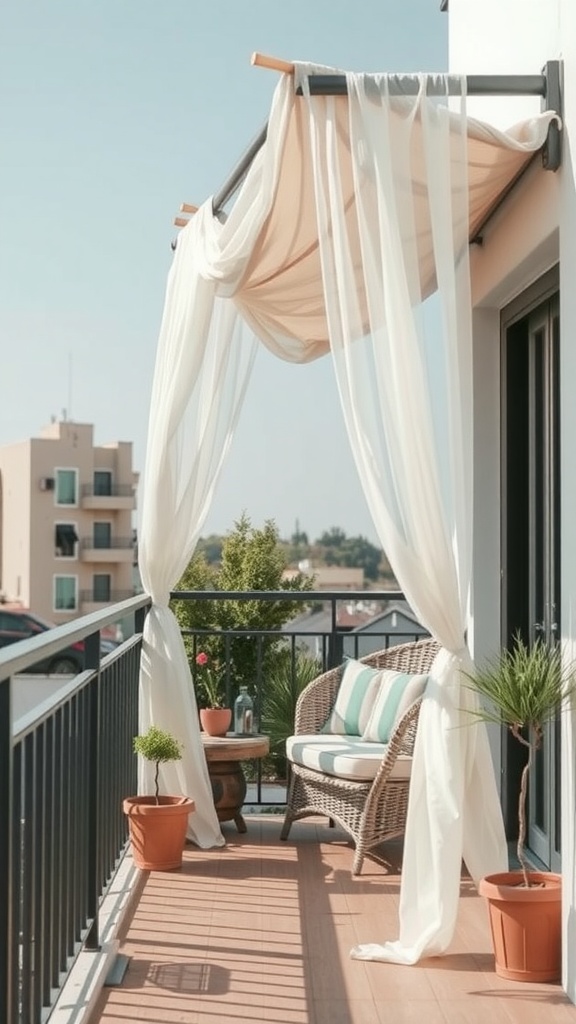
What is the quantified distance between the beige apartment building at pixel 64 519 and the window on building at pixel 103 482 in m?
0.05

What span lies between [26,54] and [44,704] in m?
50.7

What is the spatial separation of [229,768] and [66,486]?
62708 millimetres

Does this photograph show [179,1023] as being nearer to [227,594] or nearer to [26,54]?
[227,594]

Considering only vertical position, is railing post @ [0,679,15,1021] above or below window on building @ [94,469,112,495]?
below

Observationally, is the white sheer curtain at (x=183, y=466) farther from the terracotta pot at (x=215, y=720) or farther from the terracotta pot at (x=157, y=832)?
the terracotta pot at (x=215, y=720)

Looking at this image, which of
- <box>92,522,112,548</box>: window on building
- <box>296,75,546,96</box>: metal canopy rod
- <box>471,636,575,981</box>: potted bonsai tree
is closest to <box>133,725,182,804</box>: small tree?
<box>471,636,575,981</box>: potted bonsai tree

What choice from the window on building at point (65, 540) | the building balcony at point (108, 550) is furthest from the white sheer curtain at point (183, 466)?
the building balcony at point (108, 550)

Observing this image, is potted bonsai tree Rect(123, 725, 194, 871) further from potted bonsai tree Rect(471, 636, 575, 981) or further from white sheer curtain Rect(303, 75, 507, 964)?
potted bonsai tree Rect(471, 636, 575, 981)

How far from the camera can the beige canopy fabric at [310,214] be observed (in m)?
3.95

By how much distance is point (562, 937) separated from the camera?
3.78 m

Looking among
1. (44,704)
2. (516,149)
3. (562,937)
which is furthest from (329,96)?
(562,937)

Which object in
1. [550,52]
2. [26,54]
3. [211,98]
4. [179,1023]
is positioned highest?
[26,54]

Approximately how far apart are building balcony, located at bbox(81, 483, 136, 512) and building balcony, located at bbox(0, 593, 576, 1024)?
210 ft

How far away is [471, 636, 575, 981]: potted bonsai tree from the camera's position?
371cm
